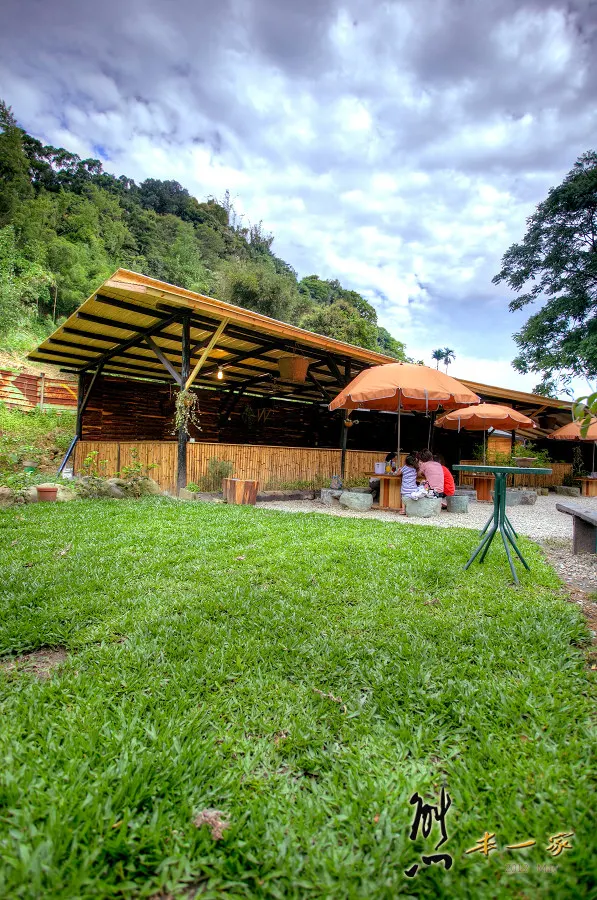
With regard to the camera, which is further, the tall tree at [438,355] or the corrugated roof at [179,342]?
the tall tree at [438,355]

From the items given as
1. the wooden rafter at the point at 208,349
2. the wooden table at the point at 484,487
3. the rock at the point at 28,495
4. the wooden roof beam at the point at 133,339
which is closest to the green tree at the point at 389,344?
the wooden table at the point at 484,487

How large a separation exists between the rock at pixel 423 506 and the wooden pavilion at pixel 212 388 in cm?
280

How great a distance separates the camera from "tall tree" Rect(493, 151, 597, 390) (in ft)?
52.1

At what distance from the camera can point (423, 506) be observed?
7.12 meters

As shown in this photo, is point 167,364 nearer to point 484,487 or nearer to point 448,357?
point 484,487

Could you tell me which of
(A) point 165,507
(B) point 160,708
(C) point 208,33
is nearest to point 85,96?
(C) point 208,33

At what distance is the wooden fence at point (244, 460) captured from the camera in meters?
8.48

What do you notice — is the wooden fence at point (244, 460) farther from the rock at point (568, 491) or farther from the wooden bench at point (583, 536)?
the rock at point (568, 491)

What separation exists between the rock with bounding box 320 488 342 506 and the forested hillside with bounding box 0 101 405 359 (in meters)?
12.3

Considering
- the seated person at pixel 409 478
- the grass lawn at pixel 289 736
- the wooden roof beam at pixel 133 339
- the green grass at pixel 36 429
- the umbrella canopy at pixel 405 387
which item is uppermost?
the wooden roof beam at pixel 133 339

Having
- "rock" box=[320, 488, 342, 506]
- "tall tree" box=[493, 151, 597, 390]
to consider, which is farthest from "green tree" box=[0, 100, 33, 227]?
"tall tree" box=[493, 151, 597, 390]

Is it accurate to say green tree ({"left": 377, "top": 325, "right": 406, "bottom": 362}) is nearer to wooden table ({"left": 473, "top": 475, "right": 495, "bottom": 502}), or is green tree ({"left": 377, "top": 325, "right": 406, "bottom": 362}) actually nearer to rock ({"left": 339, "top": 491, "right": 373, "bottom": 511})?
wooden table ({"left": 473, "top": 475, "right": 495, "bottom": 502})

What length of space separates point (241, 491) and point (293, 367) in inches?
123

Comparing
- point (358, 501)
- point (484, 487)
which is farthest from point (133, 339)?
point (484, 487)
